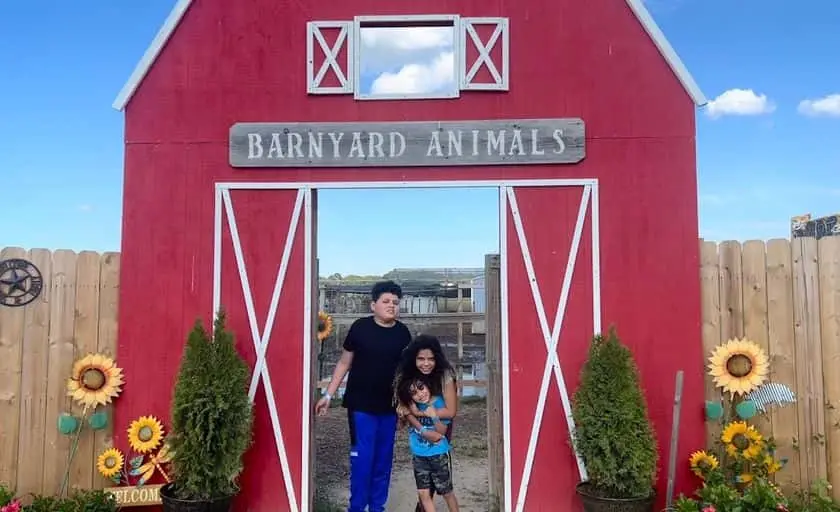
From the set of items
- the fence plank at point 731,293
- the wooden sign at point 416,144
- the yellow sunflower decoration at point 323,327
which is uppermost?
the wooden sign at point 416,144

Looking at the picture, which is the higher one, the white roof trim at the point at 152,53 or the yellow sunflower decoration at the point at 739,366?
the white roof trim at the point at 152,53

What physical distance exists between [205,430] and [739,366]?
3986 millimetres

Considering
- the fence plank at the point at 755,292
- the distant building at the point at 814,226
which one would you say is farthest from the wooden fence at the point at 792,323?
the distant building at the point at 814,226

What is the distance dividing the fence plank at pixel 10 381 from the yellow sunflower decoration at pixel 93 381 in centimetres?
47

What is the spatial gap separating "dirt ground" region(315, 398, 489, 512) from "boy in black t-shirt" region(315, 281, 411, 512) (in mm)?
1125

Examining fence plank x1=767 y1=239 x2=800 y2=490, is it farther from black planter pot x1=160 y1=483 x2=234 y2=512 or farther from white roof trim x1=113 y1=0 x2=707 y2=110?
black planter pot x1=160 y1=483 x2=234 y2=512

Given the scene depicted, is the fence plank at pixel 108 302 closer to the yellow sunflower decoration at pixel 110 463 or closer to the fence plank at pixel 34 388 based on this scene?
the fence plank at pixel 34 388

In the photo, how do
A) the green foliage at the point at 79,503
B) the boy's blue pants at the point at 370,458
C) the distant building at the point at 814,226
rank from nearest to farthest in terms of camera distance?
the green foliage at the point at 79,503
the boy's blue pants at the point at 370,458
the distant building at the point at 814,226

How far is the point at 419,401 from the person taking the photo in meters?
4.87

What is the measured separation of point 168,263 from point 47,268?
3.17 ft

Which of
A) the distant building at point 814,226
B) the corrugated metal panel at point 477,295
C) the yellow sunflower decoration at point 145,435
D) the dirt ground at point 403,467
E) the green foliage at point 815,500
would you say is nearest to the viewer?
the green foliage at point 815,500

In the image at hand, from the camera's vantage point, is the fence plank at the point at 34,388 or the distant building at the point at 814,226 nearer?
the fence plank at the point at 34,388

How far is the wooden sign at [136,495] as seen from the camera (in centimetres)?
494

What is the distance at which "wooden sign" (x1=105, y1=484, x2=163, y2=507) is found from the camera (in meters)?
4.94
